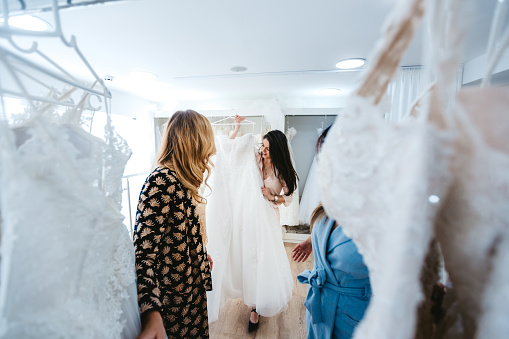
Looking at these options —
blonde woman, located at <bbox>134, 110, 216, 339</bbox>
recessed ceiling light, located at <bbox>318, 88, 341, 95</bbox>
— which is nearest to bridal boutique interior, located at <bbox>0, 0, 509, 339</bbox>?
blonde woman, located at <bbox>134, 110, 216, 339</bbox>

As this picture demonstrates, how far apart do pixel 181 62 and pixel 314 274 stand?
157cm

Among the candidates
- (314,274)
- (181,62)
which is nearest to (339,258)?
(314,274)

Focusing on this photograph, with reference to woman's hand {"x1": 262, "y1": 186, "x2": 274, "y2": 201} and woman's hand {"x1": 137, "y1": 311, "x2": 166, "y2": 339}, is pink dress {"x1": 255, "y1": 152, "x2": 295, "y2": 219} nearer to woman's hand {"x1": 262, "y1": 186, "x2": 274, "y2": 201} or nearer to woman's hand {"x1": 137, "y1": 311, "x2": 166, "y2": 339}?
woman's hand {"x1": 262, "y1": 186, "x2": 274, "y2": 201}

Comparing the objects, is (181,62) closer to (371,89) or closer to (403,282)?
(371,89)

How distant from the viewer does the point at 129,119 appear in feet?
9.20

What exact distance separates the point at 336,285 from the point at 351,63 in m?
1.43

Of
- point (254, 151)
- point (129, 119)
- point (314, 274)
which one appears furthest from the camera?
point (129, 119)

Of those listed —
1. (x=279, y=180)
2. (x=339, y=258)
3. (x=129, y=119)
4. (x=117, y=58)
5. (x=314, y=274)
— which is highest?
(x=117, y=58)

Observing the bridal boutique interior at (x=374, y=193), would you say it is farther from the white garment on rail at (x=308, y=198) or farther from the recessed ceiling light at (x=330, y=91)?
the white garment on rail at (x=308, y=198)

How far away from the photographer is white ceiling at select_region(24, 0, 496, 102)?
0.89m

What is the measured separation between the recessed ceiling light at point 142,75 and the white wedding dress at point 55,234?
166 centimetres

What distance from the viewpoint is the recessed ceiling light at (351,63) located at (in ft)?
4.81

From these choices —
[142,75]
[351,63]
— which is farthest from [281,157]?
[142,75]

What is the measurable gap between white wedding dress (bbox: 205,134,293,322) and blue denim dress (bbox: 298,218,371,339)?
0.66m
